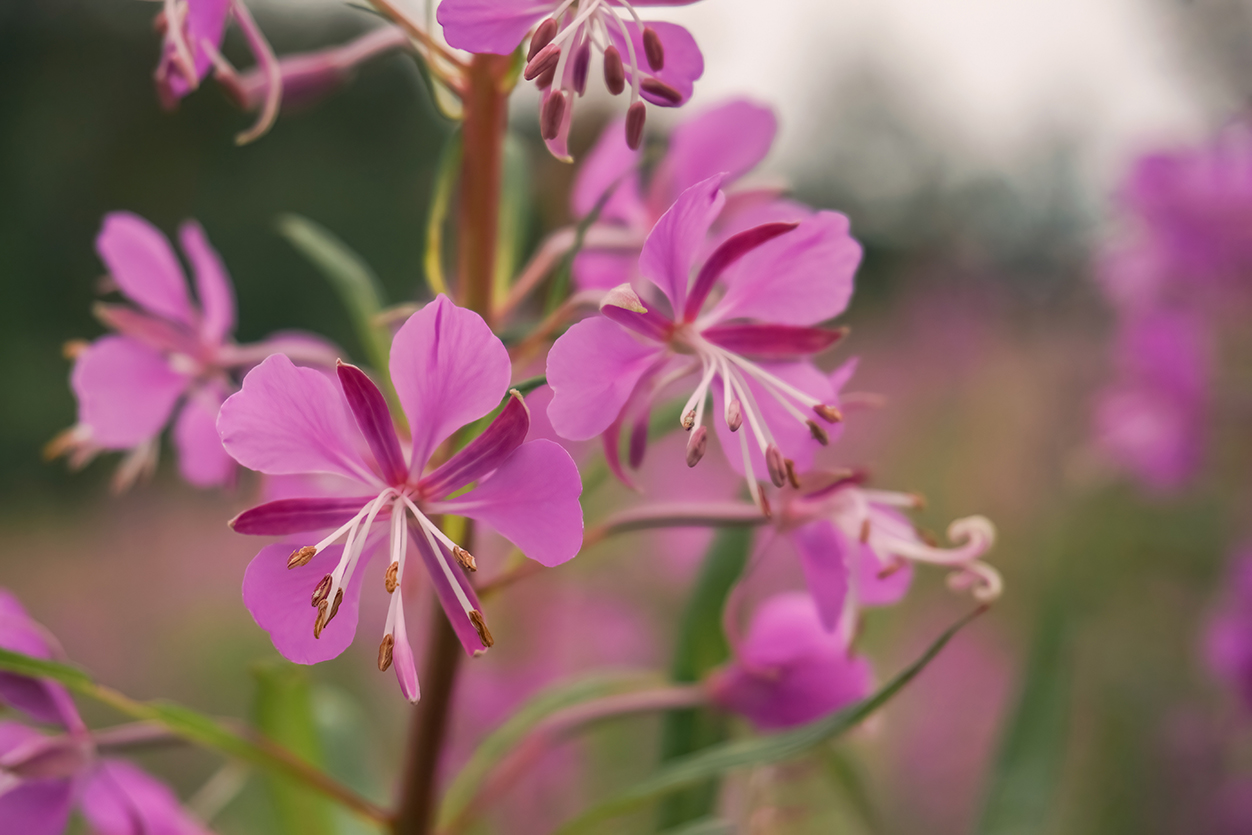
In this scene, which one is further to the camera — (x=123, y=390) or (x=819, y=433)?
(x=123, y=390)

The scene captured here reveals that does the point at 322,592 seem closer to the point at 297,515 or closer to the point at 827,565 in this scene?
the point at 297,515

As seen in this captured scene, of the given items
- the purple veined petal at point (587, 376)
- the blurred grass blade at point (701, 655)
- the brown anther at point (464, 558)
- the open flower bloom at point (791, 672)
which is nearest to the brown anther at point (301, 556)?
the brown anther at point (464, 558)

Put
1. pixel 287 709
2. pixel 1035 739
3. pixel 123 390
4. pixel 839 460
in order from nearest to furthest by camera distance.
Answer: pixel 123 390
pixel 287 709
pixel 1035 739
pixel 839 460

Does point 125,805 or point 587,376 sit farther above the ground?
point 587,376

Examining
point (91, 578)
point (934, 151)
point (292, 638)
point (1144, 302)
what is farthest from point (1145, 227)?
point (934, 151)

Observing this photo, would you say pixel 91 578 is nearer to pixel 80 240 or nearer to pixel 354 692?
pixel 354 692

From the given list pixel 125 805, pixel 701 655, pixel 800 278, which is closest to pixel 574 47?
pixel 800 278
